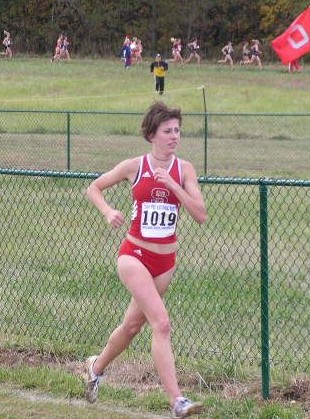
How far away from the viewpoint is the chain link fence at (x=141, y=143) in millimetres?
20234

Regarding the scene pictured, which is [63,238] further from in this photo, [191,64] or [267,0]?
[267,0]

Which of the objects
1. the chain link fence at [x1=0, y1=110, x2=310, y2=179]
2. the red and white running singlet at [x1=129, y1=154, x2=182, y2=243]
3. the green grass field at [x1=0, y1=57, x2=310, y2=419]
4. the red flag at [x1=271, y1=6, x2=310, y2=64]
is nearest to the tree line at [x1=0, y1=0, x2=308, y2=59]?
the chain link fence at [x1=0, y1=110, x2=310, y2=179]

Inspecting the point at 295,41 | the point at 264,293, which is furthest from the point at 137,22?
the point at 264,293

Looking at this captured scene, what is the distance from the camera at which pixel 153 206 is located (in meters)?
5.77

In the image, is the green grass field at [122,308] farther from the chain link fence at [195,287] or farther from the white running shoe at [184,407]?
the white running shoe at [184,407]

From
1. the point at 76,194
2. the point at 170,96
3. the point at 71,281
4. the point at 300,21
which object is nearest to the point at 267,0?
the point at 170,96

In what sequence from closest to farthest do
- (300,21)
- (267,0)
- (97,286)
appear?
(97,286), (300,21), (267,0)

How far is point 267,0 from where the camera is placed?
59.7 m

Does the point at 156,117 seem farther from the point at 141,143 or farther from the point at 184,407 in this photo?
the point at 141,143

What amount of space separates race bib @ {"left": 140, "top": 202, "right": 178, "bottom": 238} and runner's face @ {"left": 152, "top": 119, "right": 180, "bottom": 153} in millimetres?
315

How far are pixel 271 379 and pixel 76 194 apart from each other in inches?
284

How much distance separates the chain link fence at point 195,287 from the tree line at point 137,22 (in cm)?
4905

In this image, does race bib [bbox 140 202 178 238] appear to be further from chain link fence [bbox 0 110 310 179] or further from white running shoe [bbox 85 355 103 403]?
chain link fence [bbox 0 110 310 179]

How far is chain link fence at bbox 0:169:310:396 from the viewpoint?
23.4ft
